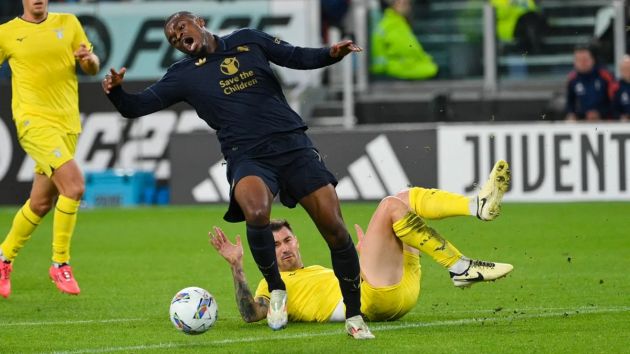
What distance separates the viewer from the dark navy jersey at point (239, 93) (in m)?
8.43

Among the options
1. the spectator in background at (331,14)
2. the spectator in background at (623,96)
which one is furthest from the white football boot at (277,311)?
the spectator in background at (331,14)

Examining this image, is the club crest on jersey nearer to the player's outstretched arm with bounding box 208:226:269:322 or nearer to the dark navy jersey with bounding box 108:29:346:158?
the dark navy jersey with bounding box 108:29:346:158

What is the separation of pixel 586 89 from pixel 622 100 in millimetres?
569

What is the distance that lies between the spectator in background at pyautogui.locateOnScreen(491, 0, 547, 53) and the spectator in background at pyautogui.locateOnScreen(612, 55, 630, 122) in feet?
7.30

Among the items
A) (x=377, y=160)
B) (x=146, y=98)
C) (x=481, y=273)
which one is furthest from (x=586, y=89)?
(x=146, y=98)

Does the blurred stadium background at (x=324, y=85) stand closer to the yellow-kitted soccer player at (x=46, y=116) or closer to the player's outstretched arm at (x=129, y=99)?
the yellow-kitted soccer player at (x=46, y=116)

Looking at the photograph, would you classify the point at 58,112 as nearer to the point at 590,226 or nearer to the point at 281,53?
the point at 281,53

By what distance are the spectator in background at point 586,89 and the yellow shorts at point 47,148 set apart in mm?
9929

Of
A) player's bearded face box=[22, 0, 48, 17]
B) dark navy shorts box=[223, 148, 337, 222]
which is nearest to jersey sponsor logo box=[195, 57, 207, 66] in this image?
dark navy shorts box=[223, 148, 337, 222]

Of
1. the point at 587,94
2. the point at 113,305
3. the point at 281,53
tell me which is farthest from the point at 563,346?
the point at 587,94

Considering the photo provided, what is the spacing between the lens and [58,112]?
1141 centimetres

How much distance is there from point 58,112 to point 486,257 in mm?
4395

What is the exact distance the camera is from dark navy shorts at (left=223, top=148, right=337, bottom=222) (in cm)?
829

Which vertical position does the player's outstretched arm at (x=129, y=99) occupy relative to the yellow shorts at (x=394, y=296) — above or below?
above
